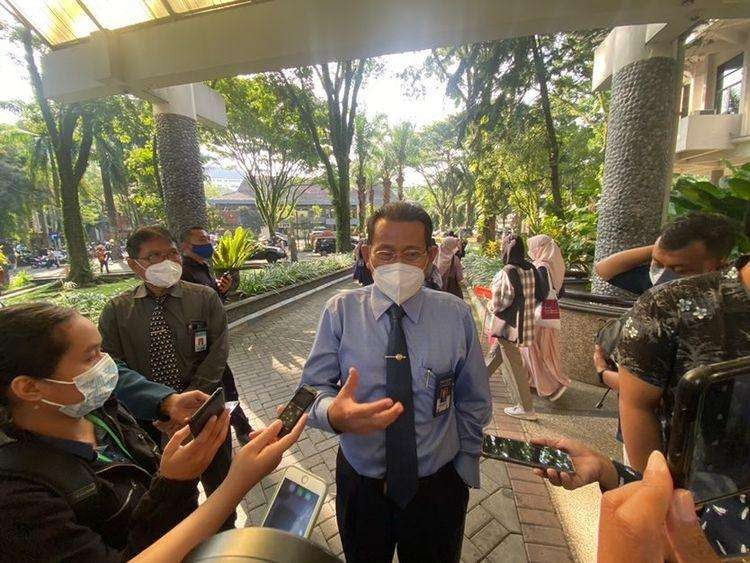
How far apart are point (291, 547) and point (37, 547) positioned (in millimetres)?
592

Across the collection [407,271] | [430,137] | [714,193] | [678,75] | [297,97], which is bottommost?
[407,271]

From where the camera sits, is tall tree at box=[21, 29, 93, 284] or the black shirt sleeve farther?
tall tree at box=[21, 29, 93, 284]

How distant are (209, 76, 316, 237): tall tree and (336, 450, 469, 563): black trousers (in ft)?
46.1

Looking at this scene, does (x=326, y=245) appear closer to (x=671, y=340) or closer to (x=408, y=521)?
(x=408, y=521)

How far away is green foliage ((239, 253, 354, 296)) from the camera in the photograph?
9.03 meters

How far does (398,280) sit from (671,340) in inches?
37.5

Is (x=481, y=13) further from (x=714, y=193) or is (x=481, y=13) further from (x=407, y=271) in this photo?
(x=407, y=271)

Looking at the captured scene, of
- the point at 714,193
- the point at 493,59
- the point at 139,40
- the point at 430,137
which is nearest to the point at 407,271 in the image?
the point at 714,193

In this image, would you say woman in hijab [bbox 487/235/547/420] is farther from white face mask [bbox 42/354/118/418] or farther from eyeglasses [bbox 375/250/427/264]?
white face mask [bbox 42/354/118/418]

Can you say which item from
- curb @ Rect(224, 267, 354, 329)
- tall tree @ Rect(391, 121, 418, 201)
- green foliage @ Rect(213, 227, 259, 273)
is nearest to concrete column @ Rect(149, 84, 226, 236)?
curb @ Rect(224, 267, 354, 329)

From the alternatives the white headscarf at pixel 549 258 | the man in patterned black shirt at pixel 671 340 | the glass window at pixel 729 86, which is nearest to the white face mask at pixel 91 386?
the man in patterned black shirt at pixel 671 340

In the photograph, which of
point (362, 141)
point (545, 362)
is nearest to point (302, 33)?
point (545, 362)

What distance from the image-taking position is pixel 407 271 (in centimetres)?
151

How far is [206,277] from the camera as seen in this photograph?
12.0ft
